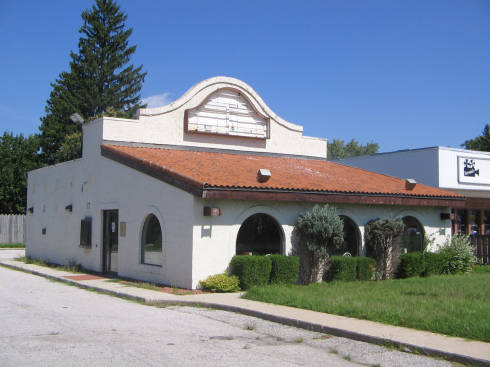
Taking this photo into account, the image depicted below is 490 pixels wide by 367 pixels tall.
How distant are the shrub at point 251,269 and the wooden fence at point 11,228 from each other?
99.7 feet

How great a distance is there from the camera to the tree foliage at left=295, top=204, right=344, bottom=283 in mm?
16344

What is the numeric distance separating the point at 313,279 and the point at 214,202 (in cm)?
390

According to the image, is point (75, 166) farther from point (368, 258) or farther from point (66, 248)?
point (368, 258)

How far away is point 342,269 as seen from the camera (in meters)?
16.6

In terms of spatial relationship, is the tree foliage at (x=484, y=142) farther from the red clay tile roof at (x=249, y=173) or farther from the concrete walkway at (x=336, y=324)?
the concrete walkway at (x=336, y=324)

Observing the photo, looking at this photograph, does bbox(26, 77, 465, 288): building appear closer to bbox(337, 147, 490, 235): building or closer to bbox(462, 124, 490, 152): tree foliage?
bbox(337, 147, 490, 235): building

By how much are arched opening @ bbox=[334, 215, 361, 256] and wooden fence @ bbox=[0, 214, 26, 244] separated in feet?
97.8

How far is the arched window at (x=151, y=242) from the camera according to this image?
16.7 m

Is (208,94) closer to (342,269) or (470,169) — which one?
(342,269)

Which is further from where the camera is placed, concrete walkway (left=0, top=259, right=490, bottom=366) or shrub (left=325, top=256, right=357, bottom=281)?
shrub (left=325, top=256, right=357, bottom=281)

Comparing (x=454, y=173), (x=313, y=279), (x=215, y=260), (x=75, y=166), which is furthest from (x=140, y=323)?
(x=454, y=173)

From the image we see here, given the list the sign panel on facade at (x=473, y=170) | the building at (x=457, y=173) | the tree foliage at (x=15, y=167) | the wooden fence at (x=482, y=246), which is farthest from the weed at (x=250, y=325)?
the tree foliage at (x=15, y=167)

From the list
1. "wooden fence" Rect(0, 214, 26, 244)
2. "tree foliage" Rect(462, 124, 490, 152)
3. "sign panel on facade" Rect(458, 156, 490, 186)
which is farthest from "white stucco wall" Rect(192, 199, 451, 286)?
"tree foliage" Rect(462, 124, 490, 152)

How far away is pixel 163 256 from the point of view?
53.6ft
